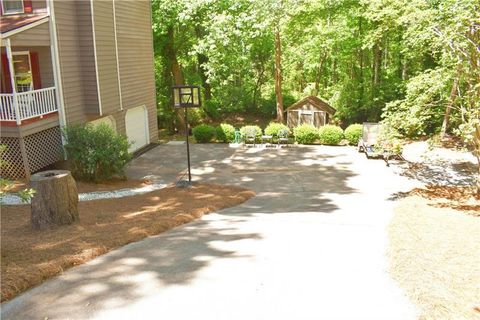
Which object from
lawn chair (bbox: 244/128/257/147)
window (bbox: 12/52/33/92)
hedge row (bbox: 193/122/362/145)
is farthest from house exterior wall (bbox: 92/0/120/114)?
lawn chair (bbox: 244/128/257/147)

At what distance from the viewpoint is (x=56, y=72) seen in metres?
15.0

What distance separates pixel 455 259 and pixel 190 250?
4123mm

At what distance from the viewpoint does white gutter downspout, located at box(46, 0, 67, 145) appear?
47.5ft

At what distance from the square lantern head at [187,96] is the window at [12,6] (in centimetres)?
624

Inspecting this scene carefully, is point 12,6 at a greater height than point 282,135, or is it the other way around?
point 12,6

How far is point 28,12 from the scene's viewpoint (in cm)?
1458

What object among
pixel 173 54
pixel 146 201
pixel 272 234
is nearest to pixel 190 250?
pixel 272 234

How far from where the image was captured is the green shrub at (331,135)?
22938mm

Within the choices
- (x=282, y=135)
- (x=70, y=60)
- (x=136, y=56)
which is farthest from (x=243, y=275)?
(x=282, y=135)

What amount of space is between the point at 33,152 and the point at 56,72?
295 centimetres

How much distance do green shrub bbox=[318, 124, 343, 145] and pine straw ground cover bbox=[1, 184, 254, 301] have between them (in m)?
10.5

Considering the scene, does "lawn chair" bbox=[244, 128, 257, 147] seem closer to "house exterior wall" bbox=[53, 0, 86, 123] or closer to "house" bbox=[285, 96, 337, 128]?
"house" bbox=[285, 96, 337, 128]

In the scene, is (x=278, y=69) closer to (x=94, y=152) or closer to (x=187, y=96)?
(x=187, y=96)

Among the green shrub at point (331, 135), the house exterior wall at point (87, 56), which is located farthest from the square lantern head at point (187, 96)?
the green shrub at point (331, 135)
